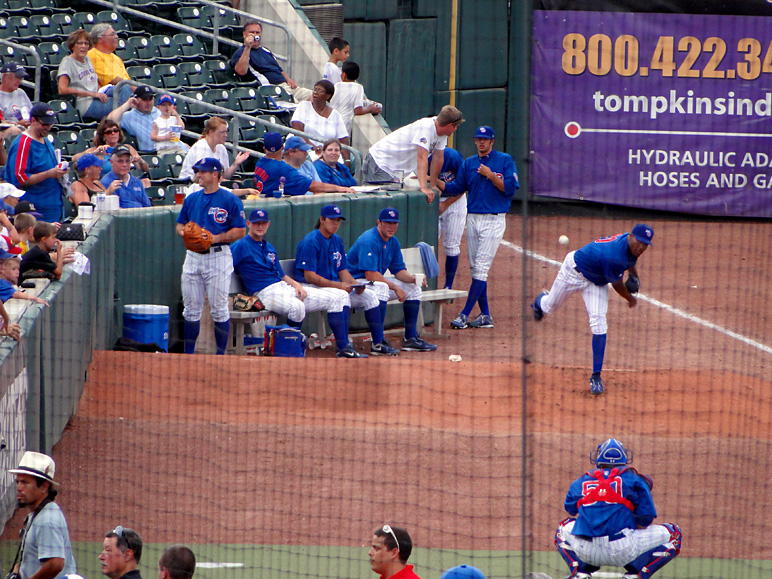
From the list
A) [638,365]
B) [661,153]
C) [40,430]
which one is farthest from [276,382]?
[661,153]

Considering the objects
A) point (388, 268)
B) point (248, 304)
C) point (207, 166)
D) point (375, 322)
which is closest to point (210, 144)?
point (207, 166)

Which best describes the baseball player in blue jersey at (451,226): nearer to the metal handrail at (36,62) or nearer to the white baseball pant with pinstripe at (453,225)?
the white baseball pant with pinstripe at (453,225)

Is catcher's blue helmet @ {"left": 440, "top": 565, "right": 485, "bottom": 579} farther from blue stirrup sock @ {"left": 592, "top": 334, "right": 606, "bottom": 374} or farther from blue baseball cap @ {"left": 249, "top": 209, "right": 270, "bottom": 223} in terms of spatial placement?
blue baseball cap @ {"left": 249, "top": 209, "right": 270, "bottom": 223}

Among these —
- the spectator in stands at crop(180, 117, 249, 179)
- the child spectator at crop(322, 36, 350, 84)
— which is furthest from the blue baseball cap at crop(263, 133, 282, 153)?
the child spectator at crop(322, 36, 350, 84)

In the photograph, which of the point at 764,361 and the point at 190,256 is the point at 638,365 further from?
the point at 190,256

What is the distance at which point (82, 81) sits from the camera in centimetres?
1088

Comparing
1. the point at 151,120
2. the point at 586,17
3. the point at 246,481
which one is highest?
the point at 586,17

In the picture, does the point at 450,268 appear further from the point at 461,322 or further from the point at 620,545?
the point at 620,545

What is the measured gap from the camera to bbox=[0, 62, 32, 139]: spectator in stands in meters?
9.86

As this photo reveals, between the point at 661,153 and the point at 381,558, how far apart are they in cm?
1045

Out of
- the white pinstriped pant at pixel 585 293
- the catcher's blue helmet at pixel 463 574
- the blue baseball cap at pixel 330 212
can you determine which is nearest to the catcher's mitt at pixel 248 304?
the blue baseball cap at pixel 330 212

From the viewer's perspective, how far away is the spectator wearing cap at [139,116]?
10.3m

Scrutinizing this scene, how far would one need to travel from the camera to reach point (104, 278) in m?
8.05

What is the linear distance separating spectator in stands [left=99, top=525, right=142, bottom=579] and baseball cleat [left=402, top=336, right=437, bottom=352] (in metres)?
5.47
